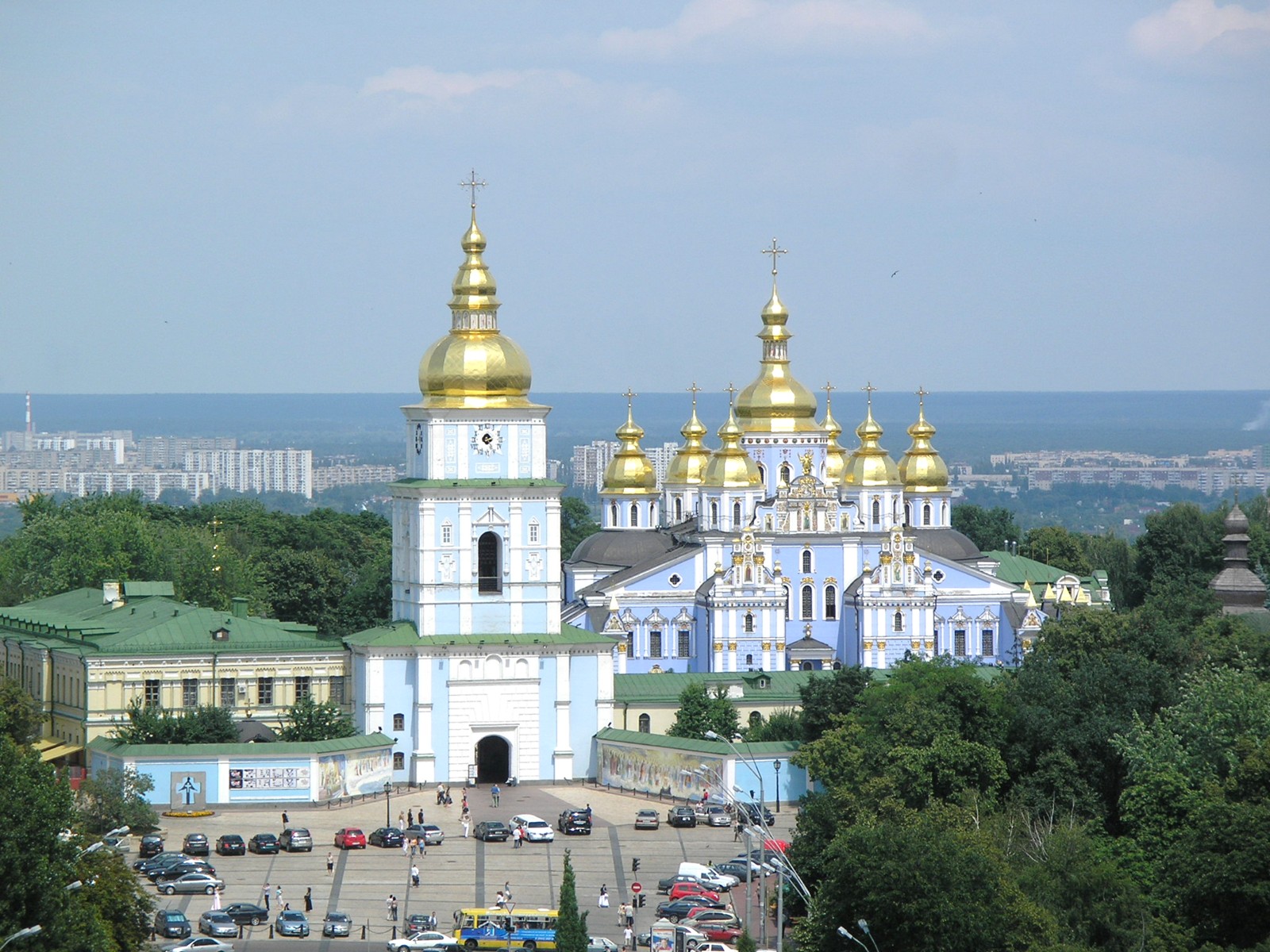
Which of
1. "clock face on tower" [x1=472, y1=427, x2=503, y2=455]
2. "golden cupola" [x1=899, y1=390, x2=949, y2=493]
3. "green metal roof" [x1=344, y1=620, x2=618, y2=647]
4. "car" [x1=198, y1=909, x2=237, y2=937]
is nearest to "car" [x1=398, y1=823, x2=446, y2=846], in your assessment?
"green metal roof" [x1=344, y1=620, x2=618, y2=647]

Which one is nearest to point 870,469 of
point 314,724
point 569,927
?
point 314,724

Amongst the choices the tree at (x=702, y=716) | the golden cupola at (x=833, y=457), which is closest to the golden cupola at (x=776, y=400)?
the golden cupola at (x=833, y=457)

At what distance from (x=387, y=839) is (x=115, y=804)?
5.12 m

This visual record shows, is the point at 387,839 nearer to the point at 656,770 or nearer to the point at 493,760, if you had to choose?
the point at 656,770

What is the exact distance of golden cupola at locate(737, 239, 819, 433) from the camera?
265 feet

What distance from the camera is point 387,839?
5416 centimetres

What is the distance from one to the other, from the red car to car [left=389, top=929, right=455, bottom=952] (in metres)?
4.64

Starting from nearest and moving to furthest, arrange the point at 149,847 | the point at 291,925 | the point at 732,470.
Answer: the point at 291,925 → the point at 149,847 → the point at 732,470

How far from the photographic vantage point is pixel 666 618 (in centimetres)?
7538

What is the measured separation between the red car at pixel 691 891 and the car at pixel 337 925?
5569 millimetres

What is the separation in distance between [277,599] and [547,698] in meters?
23.6

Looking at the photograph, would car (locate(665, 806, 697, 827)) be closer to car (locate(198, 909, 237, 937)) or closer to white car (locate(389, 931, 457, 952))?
white car (locate(389, 931, 457, 952))

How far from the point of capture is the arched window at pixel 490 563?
6247cm

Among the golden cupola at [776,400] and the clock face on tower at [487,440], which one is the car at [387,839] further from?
the golden cupola at [776,400]
